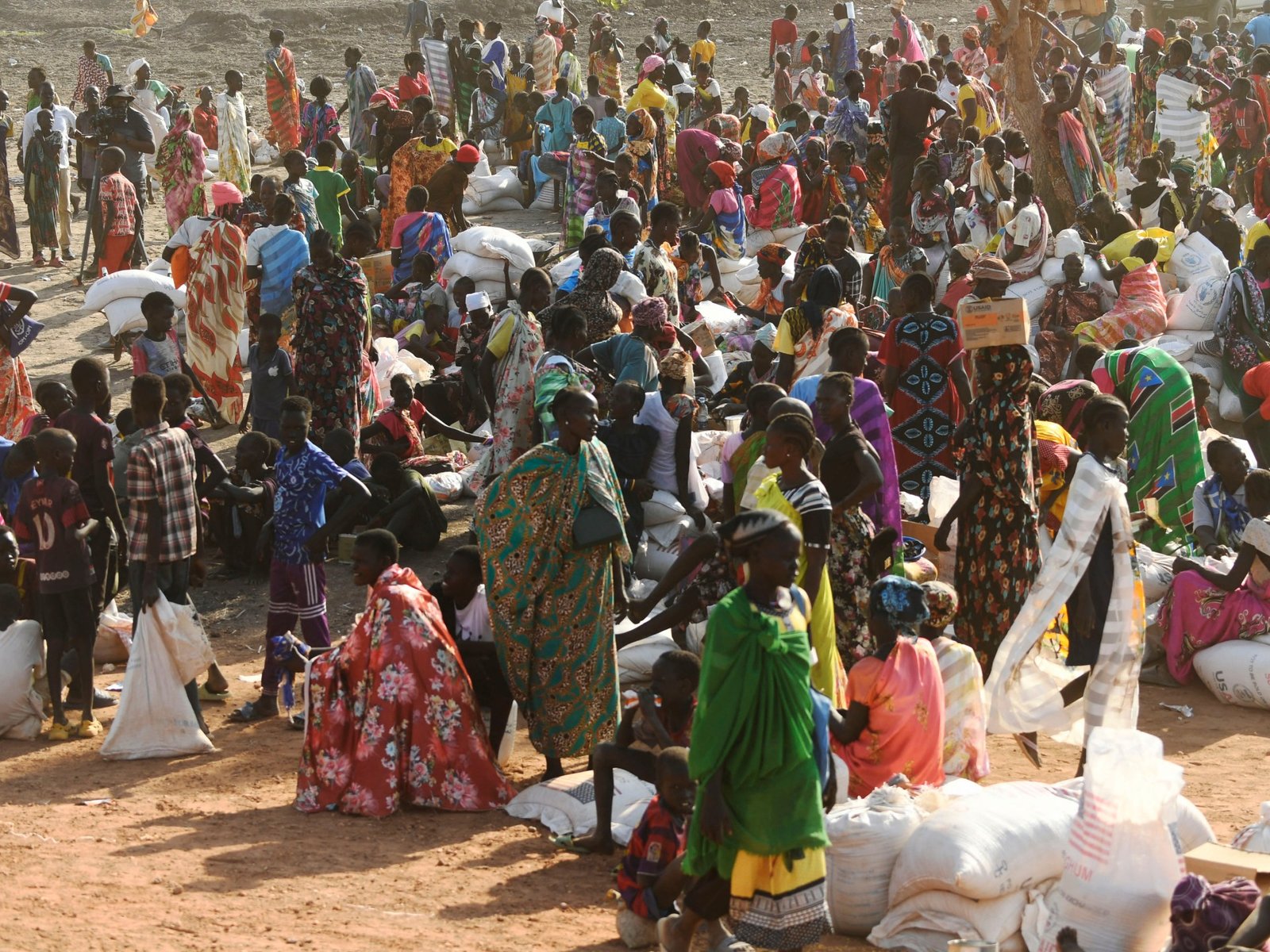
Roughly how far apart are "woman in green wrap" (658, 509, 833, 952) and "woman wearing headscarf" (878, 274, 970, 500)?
13.9 feet

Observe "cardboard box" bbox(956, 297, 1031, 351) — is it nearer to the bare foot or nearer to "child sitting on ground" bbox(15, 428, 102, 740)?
the bare foot

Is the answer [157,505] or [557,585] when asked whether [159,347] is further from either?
[557,585]

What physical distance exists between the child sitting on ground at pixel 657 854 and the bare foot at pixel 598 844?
510mm

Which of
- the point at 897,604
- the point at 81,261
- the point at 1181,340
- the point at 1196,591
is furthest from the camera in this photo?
the point at 81,261

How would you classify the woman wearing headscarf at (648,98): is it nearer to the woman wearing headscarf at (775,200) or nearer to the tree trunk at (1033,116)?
the woman wearing headscarf at (775,200)

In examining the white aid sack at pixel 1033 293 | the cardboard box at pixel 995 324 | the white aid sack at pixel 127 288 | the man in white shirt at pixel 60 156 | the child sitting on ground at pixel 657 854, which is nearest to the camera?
the child sitting on ground at pixel 657 854

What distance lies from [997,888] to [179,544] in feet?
11.3

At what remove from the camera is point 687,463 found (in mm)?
8344

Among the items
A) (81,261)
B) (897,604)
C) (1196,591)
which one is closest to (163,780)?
(897,604)

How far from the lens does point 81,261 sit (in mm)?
14680

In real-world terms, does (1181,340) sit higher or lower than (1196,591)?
higher

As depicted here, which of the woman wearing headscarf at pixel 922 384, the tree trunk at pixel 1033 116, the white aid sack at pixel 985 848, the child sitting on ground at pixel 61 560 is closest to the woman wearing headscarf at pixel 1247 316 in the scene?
the woman wearing headscarf at pixel 922 384

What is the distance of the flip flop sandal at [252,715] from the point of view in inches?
283

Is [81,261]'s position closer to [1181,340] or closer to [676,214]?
[676,214]
